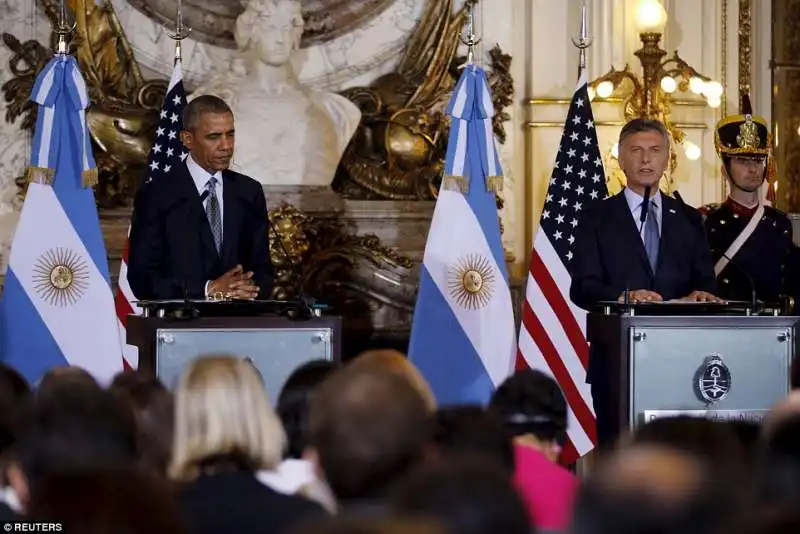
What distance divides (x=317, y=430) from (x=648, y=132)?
3.51 metres

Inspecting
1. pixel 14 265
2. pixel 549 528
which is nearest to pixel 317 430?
pixel 549 528

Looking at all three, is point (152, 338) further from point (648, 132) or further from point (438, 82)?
point (438, 82)

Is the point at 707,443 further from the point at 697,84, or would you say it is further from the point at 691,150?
the point at 691,150

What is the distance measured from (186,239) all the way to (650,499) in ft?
13.3

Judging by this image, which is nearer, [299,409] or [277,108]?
[299,409]

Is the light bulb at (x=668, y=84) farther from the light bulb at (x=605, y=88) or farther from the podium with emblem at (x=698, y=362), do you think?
the podium with emblem at (x=698, y=362)

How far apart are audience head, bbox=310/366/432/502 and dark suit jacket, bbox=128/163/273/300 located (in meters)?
3.34

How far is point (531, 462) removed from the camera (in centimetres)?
315

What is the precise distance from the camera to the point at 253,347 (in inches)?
205

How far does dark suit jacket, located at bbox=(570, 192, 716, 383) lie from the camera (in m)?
5.65

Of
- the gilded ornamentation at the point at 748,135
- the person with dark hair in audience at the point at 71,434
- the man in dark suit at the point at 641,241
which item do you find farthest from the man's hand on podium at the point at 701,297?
the person with dark hair in audience at the point at 71,434

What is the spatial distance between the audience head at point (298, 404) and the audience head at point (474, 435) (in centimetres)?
60

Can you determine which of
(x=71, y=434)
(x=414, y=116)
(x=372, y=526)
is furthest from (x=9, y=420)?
(x=414, y=116)

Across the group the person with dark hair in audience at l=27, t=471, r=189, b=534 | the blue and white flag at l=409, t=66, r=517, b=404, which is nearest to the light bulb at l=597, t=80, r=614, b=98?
the blue and white flag at l=409, t=66, r=517, b=404
